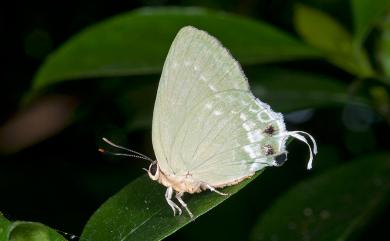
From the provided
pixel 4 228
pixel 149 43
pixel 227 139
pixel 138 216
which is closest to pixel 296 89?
pixel 149 43

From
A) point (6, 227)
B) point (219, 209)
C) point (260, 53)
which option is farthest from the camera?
point (219, 209)

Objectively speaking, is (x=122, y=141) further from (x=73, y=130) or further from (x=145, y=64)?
(x=145, y=64)

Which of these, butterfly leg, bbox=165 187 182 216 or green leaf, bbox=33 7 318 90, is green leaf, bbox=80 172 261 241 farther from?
green leaf, bbox=33 7 318 90

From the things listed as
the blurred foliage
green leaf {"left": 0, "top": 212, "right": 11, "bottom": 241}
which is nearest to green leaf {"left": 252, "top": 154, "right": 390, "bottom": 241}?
the blurred foliage

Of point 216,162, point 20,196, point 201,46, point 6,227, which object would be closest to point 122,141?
point 20,196

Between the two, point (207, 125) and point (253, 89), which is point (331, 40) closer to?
point (253, 89)

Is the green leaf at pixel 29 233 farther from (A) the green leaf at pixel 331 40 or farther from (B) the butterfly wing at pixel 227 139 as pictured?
(A) the green leaf at pixel 331 40
